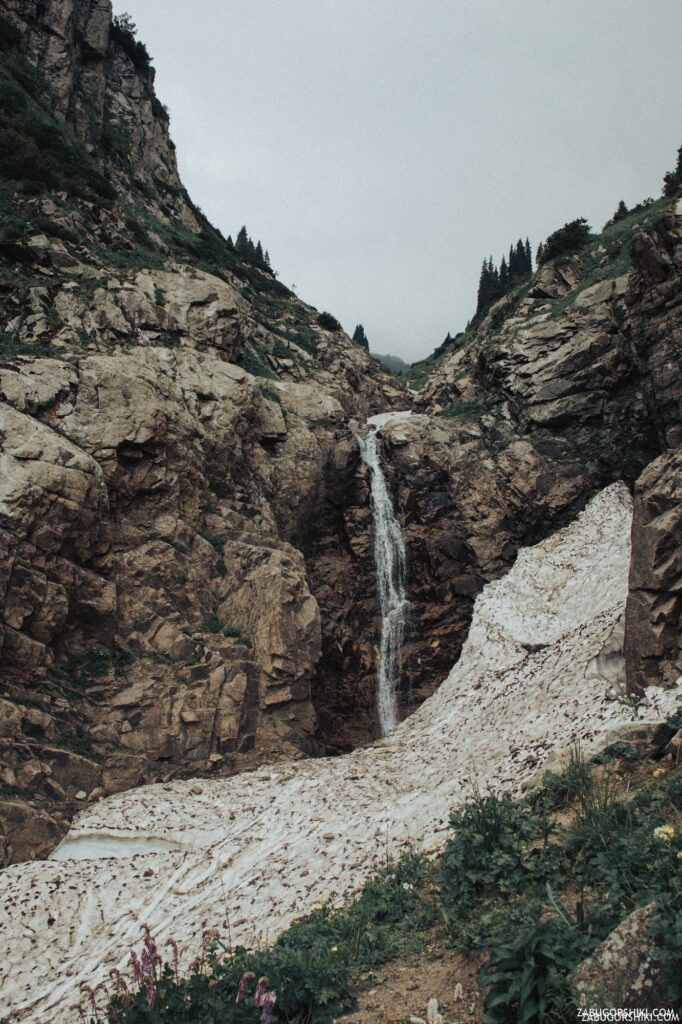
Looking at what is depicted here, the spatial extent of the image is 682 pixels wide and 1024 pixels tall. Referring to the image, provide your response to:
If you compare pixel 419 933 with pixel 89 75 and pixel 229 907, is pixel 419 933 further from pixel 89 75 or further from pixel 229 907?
pixel 89 75

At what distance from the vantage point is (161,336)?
944 inches

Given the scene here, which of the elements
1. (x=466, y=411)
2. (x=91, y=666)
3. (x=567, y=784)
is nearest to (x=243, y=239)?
(x=466, y=411)

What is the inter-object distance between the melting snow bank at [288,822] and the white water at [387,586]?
4978 mm

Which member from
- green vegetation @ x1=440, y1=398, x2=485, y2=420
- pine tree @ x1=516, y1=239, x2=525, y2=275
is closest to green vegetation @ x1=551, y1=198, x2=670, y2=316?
green vegetation @ x1=440, y1=398, x2=485, y2=420

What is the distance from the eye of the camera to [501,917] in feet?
18.7

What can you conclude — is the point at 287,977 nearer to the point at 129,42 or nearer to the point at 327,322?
the point at 327,322

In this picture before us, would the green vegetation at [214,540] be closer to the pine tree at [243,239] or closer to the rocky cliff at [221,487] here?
the rocky cliff at [221,487]

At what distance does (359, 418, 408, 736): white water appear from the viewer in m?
22.6

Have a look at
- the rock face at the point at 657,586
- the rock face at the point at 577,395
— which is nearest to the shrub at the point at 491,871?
the rock face at the point at 657,586

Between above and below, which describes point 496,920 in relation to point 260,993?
below

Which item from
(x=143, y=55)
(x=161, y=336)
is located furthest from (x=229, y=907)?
(x=143, y=55)

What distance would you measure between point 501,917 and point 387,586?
1878 cm

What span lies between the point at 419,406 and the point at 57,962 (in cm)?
4003

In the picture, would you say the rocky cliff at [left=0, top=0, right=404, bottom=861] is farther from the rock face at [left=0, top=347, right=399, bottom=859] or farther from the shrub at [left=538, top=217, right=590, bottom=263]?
the shrub at [left=538, top=217, right=590, bottom=263]
